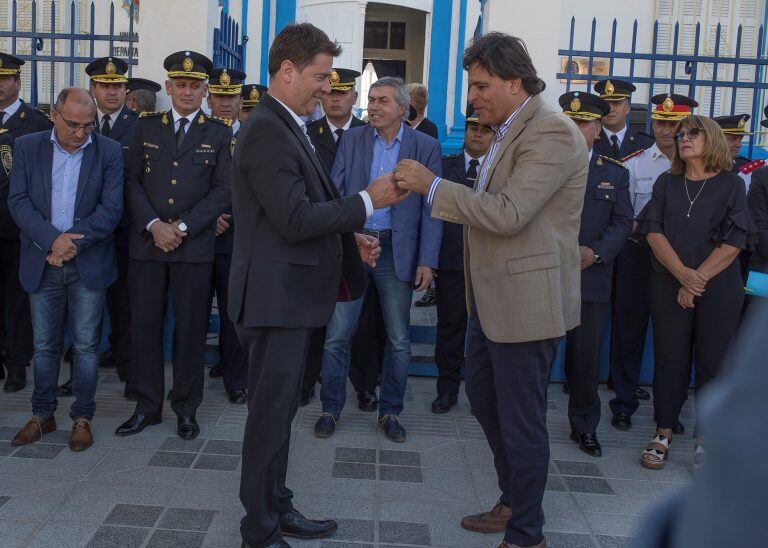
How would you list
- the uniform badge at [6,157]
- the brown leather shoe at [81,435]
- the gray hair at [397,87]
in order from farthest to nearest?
the uniform badge at [6,157], the gray hair at [397,87], the brown leather shoe at [81,435]

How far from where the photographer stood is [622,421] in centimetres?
503

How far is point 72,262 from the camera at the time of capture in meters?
4.39

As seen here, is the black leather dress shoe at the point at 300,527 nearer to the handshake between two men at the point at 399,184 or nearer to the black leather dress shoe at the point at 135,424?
the handshake between two men at the point at 399,184

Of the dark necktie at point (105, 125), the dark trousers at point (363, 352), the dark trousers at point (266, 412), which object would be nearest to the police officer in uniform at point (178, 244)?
the dark trousers at point (363, 352)

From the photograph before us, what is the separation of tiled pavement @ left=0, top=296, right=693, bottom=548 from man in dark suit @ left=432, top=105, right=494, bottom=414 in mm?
193

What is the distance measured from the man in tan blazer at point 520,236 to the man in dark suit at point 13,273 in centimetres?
335

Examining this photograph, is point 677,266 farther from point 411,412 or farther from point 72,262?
point 72,262

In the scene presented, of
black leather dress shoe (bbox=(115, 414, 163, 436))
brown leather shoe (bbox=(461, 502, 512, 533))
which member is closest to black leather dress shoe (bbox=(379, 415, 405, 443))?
brown leather shoe (bbox=(461, 502, 512, 533))

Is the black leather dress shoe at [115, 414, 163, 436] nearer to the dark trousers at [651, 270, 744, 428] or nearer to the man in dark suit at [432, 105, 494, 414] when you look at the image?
the man in dark suit at [432, 105, 494, 414]

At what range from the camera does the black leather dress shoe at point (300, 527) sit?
10.8 feet

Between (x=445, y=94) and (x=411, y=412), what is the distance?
21.0 ft

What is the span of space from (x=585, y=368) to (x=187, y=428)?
2213 millimetres

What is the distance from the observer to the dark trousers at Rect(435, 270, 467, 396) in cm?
523

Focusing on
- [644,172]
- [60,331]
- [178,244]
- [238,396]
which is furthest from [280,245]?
[644,172]
